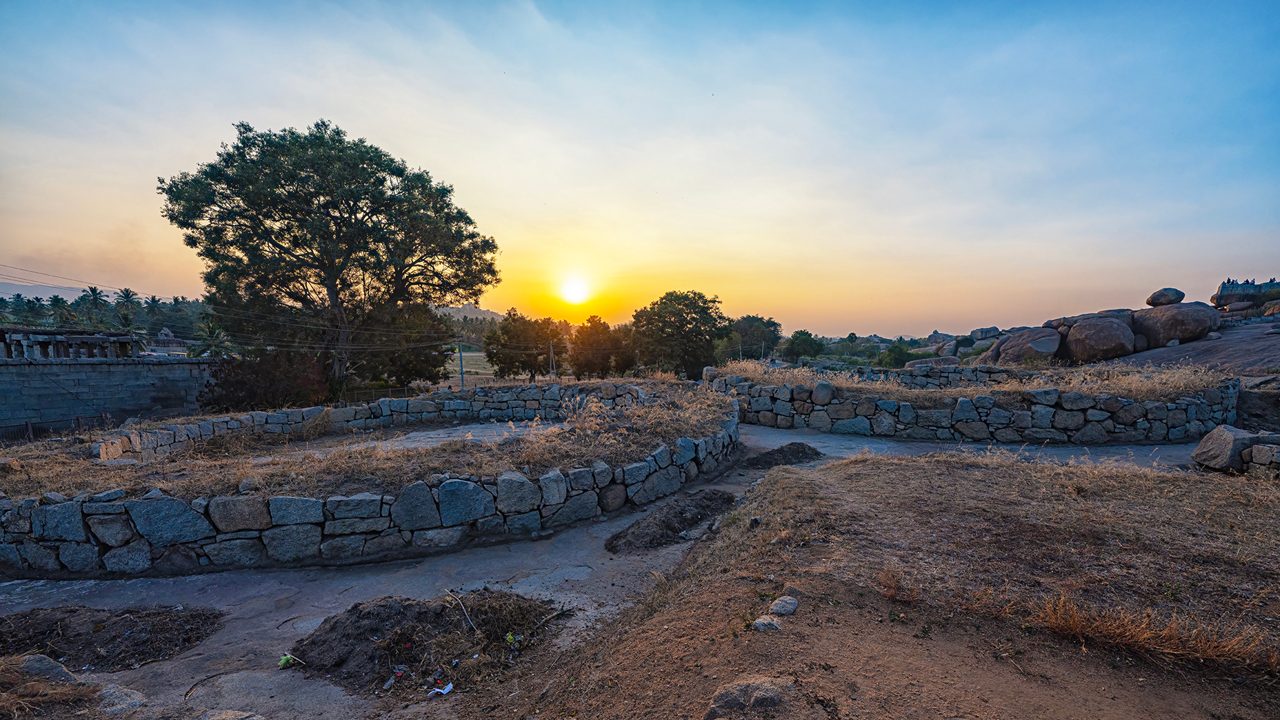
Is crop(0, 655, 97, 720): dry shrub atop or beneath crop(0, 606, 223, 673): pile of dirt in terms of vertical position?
atop

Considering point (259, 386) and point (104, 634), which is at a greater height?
point (259, 386)

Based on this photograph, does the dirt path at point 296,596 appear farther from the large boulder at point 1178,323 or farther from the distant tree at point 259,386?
the large boulder at point 1178,323

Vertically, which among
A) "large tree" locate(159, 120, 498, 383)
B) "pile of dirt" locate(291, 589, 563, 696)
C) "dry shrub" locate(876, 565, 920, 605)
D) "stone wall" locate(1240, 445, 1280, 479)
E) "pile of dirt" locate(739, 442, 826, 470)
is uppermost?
"large tree" locate(159, 120, 498, 383)

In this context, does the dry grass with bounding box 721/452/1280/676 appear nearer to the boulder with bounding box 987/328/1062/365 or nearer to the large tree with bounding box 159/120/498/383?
the boulder with bounding box 987/328/1062/365

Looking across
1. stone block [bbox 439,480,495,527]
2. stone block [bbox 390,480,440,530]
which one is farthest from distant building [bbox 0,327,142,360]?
stone block [bbox 439,480,495,527]

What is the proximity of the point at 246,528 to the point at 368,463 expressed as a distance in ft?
4.42

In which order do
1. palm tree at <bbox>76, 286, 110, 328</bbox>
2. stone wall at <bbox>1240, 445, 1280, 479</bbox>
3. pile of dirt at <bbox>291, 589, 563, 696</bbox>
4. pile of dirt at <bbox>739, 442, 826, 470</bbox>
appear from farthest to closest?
1. palm tree at <bbox>76, 286, 110, 328</bbox>
2. pile of dirt at <bbox>739, 442, 826, 470</bbox>
3. stone wall at <bbox>1240, 445, 1280, 479</bbox>
4. pile of dirt at <bbox>291, 589, 563, 696</bbox>

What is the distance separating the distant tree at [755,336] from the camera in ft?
122

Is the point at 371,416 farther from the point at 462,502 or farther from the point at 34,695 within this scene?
the point at 34,695

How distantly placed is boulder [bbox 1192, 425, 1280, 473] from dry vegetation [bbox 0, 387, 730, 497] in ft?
23.6

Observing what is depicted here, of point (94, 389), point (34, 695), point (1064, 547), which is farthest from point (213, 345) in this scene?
point (1064, 547)

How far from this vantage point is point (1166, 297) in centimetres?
2252

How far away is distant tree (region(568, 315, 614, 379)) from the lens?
31191mm

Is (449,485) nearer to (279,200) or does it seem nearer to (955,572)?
(955,572)
